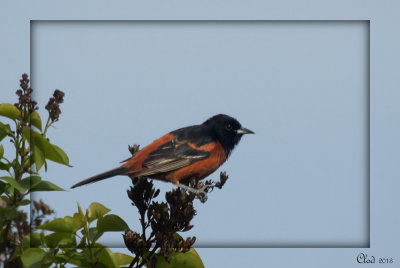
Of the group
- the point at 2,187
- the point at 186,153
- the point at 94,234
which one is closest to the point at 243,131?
the point at 186,153

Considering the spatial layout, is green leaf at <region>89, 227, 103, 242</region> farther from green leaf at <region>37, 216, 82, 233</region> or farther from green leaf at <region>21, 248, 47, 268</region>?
green leaf at <region>21, 248, 47, 268</region>

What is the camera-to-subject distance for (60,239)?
350cm

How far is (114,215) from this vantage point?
3.50 metres

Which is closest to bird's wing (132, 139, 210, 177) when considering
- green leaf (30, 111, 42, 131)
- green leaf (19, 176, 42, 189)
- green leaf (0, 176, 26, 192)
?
green leaf (30, 111, 42, 131)

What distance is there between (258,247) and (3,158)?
68.7 inches

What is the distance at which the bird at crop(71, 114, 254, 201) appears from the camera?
453 centimetres

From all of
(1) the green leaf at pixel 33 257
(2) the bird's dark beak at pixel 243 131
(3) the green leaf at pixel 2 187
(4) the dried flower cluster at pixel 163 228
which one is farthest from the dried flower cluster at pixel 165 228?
(2) the bird's dark beak at pixel 243 131

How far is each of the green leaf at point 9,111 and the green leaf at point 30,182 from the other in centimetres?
46

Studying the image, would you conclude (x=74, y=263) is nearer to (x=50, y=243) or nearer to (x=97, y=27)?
(x=50, y=243)

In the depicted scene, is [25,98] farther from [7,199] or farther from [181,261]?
[181,261]

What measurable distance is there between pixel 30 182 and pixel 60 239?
0.37 meters

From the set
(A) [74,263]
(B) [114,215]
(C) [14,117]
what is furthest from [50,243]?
(C) [14,117]

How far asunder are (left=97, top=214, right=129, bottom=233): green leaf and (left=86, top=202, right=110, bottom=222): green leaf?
122 millimetres

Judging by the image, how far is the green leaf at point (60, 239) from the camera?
3.49 m
